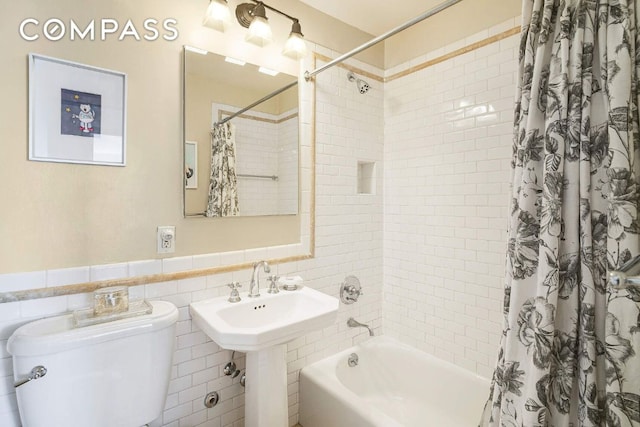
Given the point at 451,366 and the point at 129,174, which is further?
the point at 451,366

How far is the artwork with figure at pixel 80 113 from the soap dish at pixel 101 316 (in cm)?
72

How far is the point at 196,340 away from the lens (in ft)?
5.08

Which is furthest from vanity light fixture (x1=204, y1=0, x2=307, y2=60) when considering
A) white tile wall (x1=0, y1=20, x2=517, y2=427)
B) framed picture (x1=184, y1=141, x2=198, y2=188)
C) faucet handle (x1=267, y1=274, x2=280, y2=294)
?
faucet handle (x1=267, y1=274, x2=280, y2=294)

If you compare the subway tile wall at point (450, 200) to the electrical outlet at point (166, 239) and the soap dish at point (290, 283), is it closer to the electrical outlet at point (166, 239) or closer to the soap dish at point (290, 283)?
the soap dish at point (290, 283)

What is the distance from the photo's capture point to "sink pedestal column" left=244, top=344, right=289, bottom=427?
1.45 metres

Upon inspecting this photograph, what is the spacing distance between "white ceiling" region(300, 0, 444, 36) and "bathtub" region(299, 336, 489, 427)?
2312 millimetres

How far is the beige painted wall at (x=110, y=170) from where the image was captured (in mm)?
1155

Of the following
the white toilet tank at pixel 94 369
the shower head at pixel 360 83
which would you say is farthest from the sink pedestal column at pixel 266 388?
the shower head at pixel 360 83

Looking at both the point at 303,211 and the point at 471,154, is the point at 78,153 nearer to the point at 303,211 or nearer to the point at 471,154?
the point at 303,211

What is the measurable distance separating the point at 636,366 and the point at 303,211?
1.56 metres

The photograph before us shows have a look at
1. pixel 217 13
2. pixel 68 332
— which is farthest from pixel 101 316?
pixel 217 13

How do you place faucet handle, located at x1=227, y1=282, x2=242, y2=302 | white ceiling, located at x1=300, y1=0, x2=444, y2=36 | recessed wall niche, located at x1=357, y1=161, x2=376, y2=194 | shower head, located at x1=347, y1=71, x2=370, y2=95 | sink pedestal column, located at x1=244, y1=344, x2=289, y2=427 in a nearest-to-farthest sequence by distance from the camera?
1. sink pedestal column, located at x1=244, y1=344, x2=289, y2=427
2. faucet handle, located at x1=227, y1=282, x2=242, y2=302
3. white ceiling, located at x1=300, y1=0, x2=444, y2=36
4. shower head, located at x1=347, y1=71, x2=370, y2=95
5. recessed wall niche, located at x1=357, y1=161, x2=376, y2=194

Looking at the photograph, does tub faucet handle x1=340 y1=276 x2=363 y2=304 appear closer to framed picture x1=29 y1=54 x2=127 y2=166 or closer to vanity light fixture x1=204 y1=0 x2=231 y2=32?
framed picture x1=29 y1=54 x2=127 y2=166

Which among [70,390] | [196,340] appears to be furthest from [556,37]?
[70,390]
